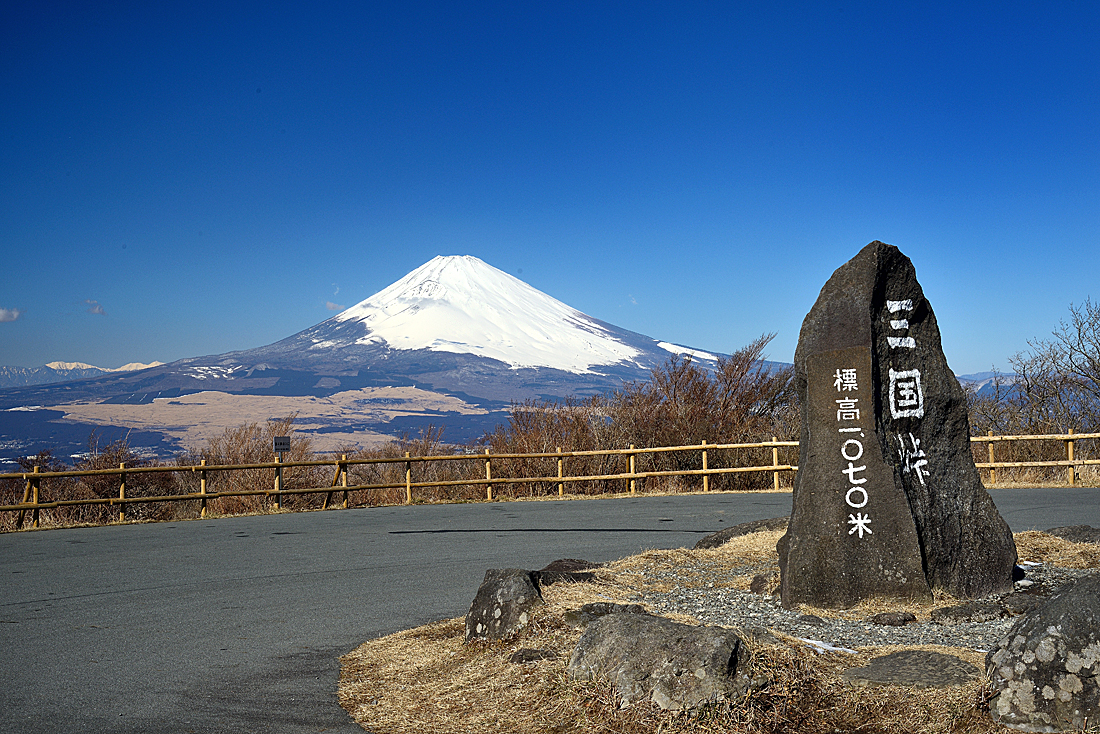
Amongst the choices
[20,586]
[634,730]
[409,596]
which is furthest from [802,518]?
[20,586]

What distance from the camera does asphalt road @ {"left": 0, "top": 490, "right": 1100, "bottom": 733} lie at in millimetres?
5391

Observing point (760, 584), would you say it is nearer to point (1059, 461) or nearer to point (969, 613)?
point (969, 613)

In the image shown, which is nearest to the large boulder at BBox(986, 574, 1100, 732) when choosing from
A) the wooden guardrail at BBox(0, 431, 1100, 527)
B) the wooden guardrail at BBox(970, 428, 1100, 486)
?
the wooden guardrail at BBox(0, 431, 1100, 527)

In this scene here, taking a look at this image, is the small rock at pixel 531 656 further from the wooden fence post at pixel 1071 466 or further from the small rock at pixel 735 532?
the wooden fence post at pixel 1071 466

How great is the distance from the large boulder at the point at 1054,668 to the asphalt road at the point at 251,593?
3353 millimetres

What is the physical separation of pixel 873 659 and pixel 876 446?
2098mm

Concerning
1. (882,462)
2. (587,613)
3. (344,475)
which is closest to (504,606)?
(587,613)

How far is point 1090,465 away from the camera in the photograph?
68.2 ft

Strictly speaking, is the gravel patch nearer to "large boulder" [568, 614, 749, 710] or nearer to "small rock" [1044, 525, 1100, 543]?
"large boulder" [568, 614, 749, 710]

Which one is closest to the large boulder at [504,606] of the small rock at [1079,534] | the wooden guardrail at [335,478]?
the small rock at [1079,534]

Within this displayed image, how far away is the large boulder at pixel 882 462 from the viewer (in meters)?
6.77

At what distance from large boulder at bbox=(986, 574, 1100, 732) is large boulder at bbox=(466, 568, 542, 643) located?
290 cm

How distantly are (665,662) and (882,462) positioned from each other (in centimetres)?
321

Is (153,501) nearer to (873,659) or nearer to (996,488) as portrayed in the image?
(873,659)
